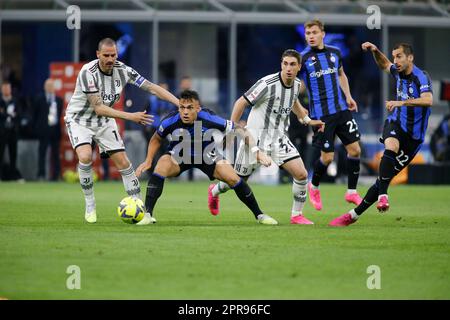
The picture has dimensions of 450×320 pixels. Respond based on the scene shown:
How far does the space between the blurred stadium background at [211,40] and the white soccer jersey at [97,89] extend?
553 inches

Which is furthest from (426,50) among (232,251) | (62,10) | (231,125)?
(232,251)

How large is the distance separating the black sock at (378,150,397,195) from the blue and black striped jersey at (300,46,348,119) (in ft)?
8.20

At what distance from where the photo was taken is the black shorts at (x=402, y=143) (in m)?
13.2

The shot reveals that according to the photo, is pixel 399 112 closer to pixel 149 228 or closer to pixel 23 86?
pixel 149 228

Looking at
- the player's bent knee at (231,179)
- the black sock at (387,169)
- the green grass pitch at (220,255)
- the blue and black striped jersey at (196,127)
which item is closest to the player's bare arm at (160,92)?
the blue and black striped jersey at (196,127)

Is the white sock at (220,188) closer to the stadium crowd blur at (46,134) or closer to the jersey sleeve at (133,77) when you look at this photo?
the jersey sleeve at (133,77)

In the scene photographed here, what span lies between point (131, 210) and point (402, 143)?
3.48m

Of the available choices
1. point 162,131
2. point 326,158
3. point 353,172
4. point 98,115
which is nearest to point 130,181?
point 98,115

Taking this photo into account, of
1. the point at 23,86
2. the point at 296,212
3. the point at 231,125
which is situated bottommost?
the point at 296,212

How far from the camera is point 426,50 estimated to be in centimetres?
3147

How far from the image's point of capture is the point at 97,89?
13.2 metres

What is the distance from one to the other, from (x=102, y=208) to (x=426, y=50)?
Result: 17611 millimetres

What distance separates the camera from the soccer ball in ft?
42.2

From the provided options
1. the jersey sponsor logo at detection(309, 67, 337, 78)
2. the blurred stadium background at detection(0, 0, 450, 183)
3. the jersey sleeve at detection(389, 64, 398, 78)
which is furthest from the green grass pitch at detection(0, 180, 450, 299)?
the blurred stadium background at detection(0, 0, 450, 183)
